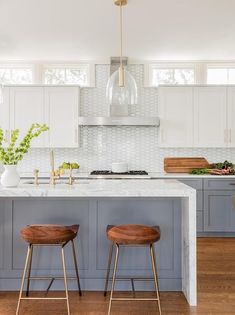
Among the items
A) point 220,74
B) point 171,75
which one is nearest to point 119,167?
point 171,75

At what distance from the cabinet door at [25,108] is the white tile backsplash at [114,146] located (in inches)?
21.3

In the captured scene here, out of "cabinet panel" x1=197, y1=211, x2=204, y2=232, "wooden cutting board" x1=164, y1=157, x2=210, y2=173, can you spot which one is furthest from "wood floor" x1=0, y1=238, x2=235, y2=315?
"wooden cutting board" x1=164, y1=157, x2=210, y2=173

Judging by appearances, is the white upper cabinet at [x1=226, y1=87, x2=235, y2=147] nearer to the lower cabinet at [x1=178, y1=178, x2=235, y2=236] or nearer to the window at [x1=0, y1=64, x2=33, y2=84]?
the lower cabinet at [x1=178, y1=178, x2=235, y2=236]

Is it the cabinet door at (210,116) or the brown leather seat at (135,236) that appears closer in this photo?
the brown leather seat at (135,236)

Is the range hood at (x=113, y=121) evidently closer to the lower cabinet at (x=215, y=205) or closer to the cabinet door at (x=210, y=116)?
the cabinet door at (x=210, y=116)

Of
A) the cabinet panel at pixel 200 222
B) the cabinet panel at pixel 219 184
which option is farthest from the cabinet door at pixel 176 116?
the cabinet panel at pixel 200 222

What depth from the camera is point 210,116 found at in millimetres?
4840

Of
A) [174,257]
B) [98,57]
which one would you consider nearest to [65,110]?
[98,57]

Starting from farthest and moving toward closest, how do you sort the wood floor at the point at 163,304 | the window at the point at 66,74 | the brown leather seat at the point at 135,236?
the window at the point at 66,74 < the wood floor at the point at 163,304 < the brown leather seat at the point at 135,236

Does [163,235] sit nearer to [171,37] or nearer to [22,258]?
[22,258]

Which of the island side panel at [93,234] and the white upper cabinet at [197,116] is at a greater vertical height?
the white upper cabinet at [197,116]

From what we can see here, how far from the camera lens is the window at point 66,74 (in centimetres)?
522

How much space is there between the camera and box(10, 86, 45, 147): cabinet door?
4797mm

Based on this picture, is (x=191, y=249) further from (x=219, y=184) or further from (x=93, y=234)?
(x=219, y=184)
